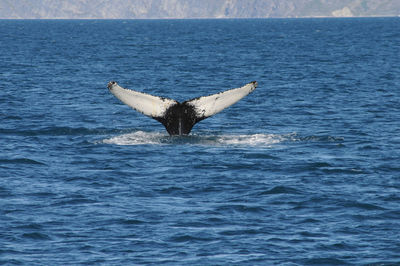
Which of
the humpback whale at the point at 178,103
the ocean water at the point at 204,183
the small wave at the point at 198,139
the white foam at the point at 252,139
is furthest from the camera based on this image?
the white foam at the point at 252,139

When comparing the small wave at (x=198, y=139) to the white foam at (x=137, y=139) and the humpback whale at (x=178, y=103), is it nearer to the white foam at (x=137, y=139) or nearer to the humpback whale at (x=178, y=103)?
the white foam at (x=137, y=139)

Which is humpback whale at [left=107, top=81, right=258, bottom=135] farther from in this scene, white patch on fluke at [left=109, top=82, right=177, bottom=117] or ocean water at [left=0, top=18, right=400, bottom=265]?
ocean water at [left=0, top=18, right=400, bottom=265]

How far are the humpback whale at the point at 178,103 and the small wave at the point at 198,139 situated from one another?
169 centimetres

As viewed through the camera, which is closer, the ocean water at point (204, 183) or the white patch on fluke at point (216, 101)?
the ocean water at point (204, 183)

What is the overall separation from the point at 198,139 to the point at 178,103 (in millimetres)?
2976

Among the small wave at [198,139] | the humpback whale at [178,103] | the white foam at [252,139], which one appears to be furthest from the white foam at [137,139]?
the humpback whale at [178,103]

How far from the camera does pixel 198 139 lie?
79.7 feet

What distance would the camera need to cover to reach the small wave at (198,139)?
23.8 m

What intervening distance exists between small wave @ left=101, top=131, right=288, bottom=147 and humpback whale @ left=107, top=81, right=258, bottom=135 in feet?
5.54

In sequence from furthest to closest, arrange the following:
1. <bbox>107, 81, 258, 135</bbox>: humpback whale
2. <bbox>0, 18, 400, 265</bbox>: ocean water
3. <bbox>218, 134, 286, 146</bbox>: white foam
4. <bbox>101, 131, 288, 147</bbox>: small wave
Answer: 1. <bbox>218, 134, 286, 146</bbox>: white foam
2. <bbox>101, 131, 288, 147</bbox>: small wave
3. <bbox>107, 81, 258, 135</bbox>: humpback whale
4. <bbox>0, 18, 400, 265</bbox>: ocean water

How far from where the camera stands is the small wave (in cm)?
2383

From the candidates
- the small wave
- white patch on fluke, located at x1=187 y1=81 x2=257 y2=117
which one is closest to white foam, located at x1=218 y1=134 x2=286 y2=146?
the small wave

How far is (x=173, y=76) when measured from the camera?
52.9 meters

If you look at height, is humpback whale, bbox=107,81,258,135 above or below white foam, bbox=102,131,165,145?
above
